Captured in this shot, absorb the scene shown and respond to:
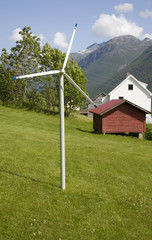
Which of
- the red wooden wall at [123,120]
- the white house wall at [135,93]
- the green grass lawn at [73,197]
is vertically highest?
the white house wall at [135,93]

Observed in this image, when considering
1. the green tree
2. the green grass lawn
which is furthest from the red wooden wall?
the green tree

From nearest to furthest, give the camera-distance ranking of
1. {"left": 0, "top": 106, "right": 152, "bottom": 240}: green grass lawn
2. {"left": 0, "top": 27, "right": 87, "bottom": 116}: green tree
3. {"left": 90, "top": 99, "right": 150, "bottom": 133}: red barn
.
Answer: {"left": 0, "top": 106, "right": 152, "bottom": 240}: green grass lawn < {"left": 90, "top": 99, "right": 150, "bottom": 133}: red barn < {"left": 0, "top": 27, "right": 87, "bottom": 116}: green tree

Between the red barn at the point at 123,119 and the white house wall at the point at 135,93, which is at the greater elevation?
the white house wall at the point at 135,93

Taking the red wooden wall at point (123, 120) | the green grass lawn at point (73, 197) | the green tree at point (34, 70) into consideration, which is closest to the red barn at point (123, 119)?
the red wooden wall at point (123, 120)

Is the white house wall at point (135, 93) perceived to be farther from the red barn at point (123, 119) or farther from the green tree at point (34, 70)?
the red barn at point (123, 119)

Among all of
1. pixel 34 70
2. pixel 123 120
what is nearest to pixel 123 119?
pixel 123 120

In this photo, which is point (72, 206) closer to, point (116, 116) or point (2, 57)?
point (116, 116)

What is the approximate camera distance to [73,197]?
1128 cm

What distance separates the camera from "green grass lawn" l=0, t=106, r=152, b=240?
863 cm

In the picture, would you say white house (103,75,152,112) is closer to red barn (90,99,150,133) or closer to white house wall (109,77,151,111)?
white house wall (109,77,151,111)

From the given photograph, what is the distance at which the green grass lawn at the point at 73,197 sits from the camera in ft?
28.3

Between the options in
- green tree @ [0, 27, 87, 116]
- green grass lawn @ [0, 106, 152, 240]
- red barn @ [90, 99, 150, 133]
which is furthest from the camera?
green tree @ [0, 27, 87, 116]

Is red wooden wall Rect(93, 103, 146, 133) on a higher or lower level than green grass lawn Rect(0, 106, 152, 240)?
higher

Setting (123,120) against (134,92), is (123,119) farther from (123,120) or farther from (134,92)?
(134,92)
